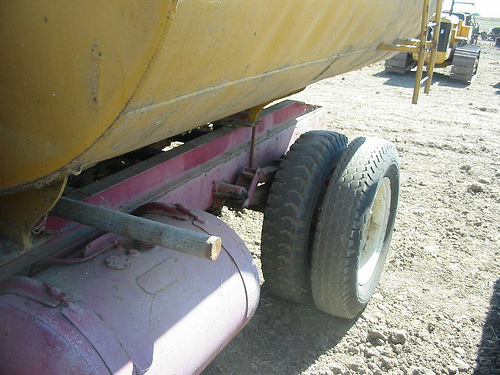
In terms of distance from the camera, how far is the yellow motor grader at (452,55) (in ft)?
40.0

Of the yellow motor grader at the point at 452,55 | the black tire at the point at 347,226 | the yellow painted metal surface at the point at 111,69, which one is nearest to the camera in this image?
the yellow painted metal surface at the point at 111,69

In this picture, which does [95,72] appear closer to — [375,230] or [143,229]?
[143,229]

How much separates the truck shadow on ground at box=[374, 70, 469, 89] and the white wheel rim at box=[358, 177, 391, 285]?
9.08m

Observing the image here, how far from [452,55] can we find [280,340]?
12.5 m

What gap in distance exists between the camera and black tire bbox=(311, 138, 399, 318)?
2.61 metres

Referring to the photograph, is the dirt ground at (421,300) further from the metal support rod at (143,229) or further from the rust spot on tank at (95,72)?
the rust spot on tank at (95,72)

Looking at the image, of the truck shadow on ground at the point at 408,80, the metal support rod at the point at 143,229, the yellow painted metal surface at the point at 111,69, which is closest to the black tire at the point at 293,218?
the yellow painted metal surface at the point at 111,69

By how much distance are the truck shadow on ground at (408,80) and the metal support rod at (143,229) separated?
1100 centimetres

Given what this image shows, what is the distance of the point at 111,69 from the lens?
1153 mm

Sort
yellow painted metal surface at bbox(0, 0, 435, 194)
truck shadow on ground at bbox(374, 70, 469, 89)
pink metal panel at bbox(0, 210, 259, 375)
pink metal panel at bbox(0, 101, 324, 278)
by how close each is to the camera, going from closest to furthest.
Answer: yellow painted metal surface at bbox(0, 0, 435, 194) < pink metal panel at bbox(0, 210, 259, 375) < pink metal panel at bbox(0, 101, 324, 278) < truck shadow on ground at bbox(374, 70, 469, 89)

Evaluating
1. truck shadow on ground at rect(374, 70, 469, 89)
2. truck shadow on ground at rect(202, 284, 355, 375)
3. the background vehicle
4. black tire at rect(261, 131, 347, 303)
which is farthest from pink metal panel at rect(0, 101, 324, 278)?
truck shadow on ground at rect(374, 70, 469, 89)

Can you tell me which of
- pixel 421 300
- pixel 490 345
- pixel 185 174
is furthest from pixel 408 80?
pixel 185 174

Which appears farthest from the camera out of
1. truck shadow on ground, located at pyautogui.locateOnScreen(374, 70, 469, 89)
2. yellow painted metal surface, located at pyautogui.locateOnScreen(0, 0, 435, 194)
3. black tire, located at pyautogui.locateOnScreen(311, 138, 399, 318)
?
truck shadow on ground, located at pyautogui.locateOnScreen(374, 70, 469, 89)

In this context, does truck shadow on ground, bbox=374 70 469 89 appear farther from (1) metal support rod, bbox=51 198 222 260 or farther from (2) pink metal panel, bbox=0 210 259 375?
(1) metal support rod, bbox=51 198 222 260
